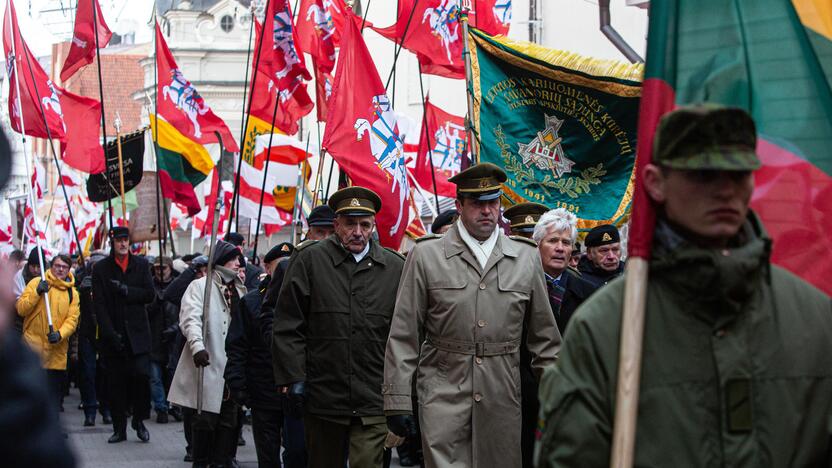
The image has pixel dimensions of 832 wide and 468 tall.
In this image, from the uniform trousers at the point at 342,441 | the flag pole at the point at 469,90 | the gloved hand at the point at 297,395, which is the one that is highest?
the flag pole at the point at 469,90

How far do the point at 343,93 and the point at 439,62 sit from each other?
3.36 m

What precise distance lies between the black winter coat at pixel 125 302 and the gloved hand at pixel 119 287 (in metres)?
0.03

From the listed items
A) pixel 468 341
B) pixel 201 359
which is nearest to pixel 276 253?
pixel 201 359

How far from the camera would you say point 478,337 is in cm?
671

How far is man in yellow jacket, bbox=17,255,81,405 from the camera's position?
14.3 m

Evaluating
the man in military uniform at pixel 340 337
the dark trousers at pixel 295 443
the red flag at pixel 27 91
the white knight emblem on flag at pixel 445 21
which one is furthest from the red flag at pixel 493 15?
the man in military uniform at pixel 340 337

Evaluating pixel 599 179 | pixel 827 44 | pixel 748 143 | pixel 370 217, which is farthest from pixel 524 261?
pixel 748 143

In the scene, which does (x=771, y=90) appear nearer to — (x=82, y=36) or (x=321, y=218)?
(x=321, y=218)

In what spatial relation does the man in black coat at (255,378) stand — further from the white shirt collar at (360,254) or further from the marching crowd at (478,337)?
the white shirt collar at (360,254)

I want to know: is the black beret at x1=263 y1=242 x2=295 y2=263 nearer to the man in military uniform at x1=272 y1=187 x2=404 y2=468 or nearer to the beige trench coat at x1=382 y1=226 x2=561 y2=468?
the man in military uniform at x1=272 y1=187 x2=404 y2=468

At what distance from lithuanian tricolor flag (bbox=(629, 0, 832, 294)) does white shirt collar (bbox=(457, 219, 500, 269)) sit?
321cm

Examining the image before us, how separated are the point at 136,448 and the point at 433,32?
5428 mm

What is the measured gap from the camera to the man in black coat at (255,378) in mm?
9836

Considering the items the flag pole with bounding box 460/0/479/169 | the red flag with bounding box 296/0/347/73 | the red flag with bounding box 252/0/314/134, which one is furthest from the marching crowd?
the red flag with bounding box 296/0/347/73
